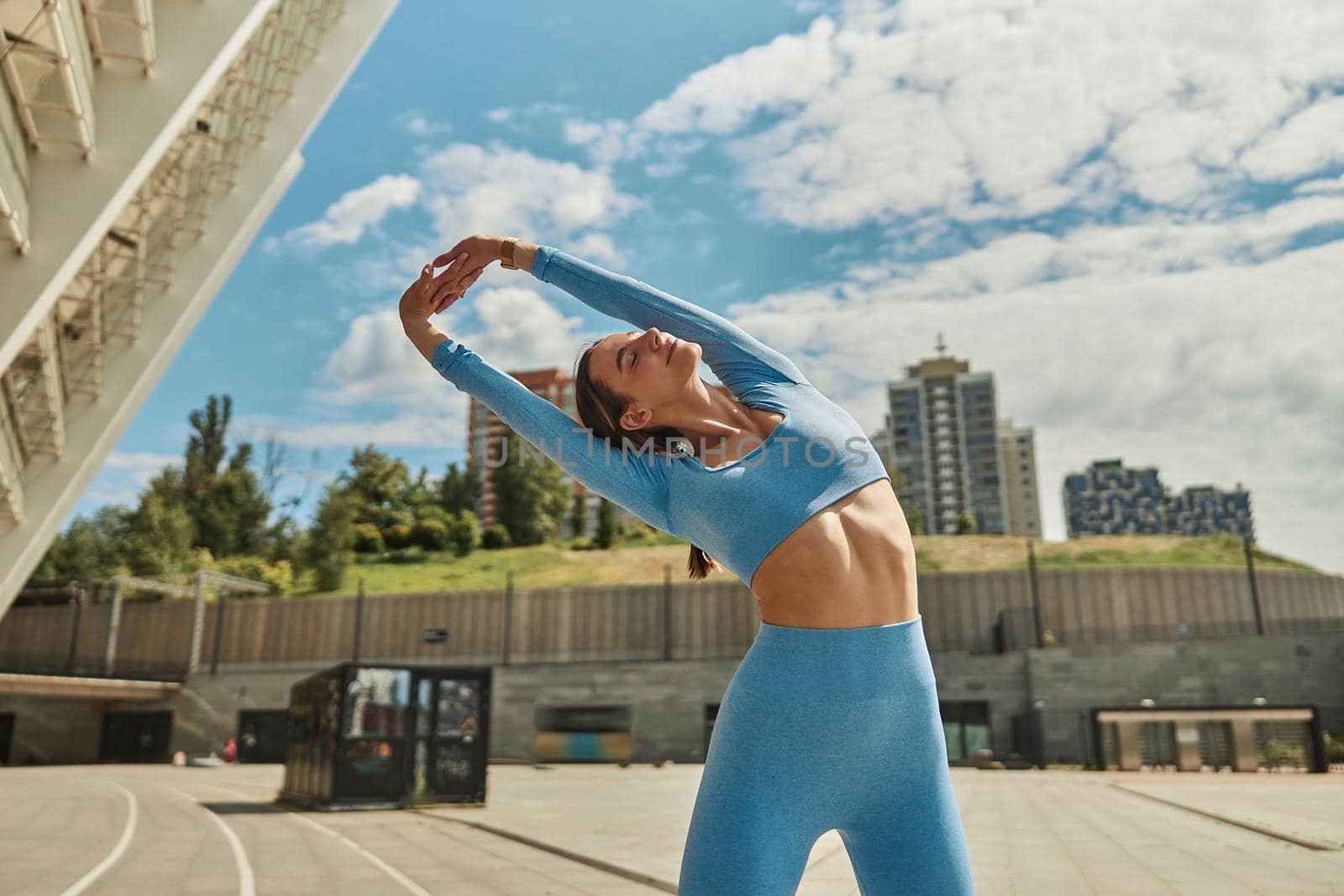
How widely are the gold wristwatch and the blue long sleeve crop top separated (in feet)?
0.61

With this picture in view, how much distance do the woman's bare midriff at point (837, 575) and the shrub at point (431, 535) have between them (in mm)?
62410

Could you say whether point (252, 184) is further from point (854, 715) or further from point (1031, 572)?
point (1031, 572)

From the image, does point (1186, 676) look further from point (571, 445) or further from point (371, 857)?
point (571, 445)

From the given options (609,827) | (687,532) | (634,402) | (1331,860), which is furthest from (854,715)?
(609,827)

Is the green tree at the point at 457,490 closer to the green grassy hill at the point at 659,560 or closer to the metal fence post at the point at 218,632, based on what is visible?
the green grassy hill at the point at 659,560

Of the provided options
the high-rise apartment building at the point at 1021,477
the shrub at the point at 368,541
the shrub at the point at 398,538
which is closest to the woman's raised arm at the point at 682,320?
the shrub at the point at 398,538

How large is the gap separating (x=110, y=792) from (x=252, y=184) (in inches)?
515

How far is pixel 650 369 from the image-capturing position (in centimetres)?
206

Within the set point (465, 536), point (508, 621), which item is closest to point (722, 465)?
point (508, 621)

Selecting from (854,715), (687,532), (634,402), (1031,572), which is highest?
(1031,572)

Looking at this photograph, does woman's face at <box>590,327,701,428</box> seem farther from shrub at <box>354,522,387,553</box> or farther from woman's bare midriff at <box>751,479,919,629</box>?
shrub at <box>354,522,387,553</box>

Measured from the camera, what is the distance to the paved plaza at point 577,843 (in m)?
7.75

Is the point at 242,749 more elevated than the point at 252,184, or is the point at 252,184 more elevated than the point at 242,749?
the point at 252,184

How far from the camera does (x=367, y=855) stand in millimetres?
9836
